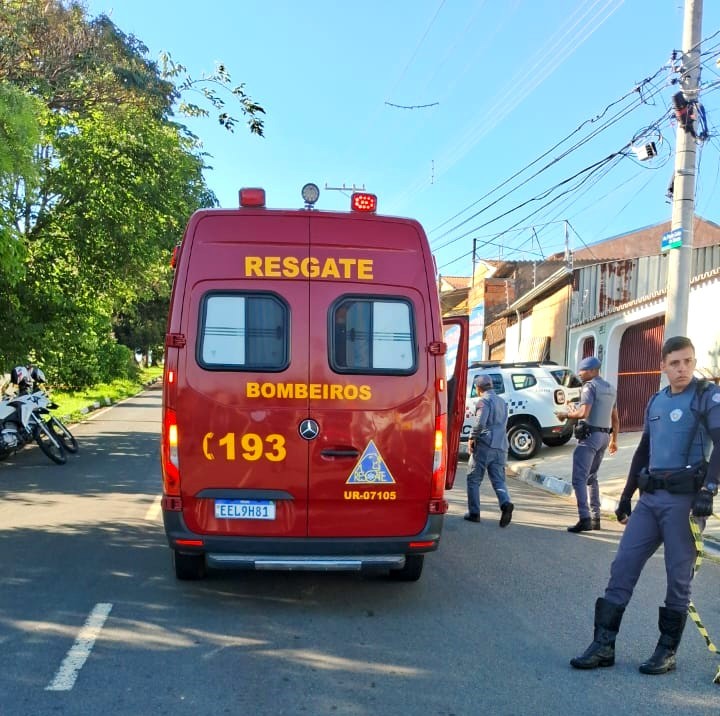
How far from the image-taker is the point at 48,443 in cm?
1208

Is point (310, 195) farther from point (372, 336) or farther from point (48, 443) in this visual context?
point (48, 443)

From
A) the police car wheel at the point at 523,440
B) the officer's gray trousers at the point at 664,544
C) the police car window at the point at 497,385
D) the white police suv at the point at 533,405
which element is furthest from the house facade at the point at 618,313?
the officer's gray trousers at the point at 664,544

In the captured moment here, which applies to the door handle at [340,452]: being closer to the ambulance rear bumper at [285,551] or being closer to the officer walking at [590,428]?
the ambulance rear bumper at [285,551]

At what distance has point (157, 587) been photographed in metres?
5.44

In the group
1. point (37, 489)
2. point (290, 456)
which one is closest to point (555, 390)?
point (37, 489)

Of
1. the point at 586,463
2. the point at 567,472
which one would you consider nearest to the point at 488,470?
the point at 586,463

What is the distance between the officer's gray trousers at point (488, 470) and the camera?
8227 millimetres

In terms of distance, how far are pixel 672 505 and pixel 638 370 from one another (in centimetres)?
1481

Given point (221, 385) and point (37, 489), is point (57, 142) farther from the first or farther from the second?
point (221, 385)

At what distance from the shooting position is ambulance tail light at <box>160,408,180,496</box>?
15.8 feet

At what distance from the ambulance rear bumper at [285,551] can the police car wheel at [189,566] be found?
0.56 metres

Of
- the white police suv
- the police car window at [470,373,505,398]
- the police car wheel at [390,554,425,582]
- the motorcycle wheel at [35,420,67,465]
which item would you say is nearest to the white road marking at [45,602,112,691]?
the police car wheel at [390,554,425,582]

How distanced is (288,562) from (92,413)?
62.2 ft

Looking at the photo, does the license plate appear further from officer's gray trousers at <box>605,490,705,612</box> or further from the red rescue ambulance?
officer's gray trousers at <box>605,490,705,612</box>
